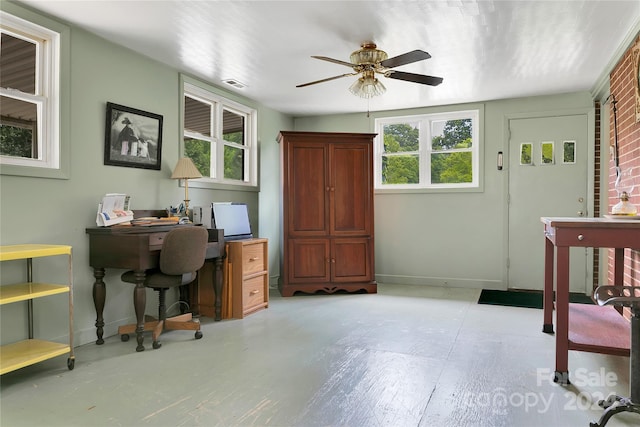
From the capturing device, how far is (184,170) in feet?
13.1

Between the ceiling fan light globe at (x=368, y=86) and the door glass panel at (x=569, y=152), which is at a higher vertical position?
the ceiling fan light globe at (x=368, y=86)

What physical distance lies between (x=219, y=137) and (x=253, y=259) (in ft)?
5.19

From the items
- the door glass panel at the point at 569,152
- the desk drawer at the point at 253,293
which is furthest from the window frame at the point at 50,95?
the door glass panel at the point at 569,152

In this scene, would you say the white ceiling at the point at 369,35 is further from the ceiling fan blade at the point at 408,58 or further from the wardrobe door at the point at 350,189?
the wardrobe door at the point at 350,189

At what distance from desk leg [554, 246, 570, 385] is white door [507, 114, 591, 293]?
3.01m

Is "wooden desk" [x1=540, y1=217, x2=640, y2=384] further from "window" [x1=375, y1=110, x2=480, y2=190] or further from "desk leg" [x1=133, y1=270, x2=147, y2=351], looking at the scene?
"window" [x1=375, y1=110, x2=480, y2=190]

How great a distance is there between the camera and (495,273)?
5488 millimetres

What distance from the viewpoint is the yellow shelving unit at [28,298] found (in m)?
2.39

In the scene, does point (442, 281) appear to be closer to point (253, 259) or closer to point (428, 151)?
point (428, 151)

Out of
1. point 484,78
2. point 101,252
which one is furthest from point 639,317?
point 101,252

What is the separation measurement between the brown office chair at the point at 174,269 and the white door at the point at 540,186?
4045mm

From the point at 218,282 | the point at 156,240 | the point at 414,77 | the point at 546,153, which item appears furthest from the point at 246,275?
the point at 546,153

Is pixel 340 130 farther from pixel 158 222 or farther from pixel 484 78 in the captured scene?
pixel 158 222

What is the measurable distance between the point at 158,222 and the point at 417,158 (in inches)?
150
